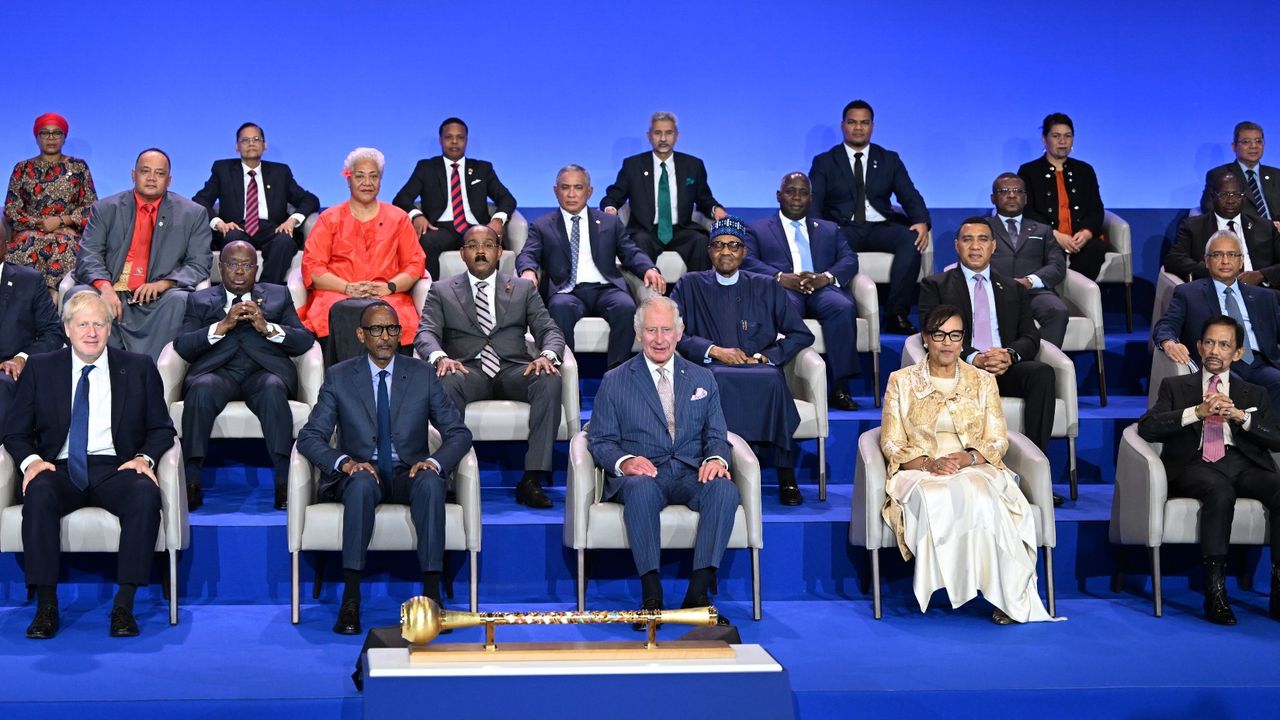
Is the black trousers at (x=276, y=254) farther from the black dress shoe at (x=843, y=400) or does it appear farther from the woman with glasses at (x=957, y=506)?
the woman with glasses at (x=957, y=506)

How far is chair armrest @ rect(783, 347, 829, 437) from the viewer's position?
6027 millimetres

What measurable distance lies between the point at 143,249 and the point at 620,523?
2.86m

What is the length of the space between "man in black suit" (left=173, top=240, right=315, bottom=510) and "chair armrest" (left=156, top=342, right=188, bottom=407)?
4 cm

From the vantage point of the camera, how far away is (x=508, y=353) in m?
6.22

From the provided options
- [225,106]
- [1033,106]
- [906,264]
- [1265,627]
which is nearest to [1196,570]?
[1265,627]

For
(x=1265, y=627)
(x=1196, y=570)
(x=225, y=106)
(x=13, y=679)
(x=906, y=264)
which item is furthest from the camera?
(x=225, y=106)

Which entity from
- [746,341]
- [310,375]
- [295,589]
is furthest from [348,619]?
[746,341]

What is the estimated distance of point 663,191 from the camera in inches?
310

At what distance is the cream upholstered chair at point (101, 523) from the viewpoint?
4992mm

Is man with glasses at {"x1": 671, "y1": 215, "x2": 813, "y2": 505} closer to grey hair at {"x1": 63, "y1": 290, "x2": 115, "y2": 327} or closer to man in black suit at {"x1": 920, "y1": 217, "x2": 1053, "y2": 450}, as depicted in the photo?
man in black suit at {"x1": 920, "y1": 217, "x2": 1053, "y2": 450}

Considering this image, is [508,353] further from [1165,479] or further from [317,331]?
[1165,479]

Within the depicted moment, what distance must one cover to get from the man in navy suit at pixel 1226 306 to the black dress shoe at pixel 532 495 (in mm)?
2828

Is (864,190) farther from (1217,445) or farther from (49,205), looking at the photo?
(49,205)

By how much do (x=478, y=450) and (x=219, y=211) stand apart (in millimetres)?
2278
